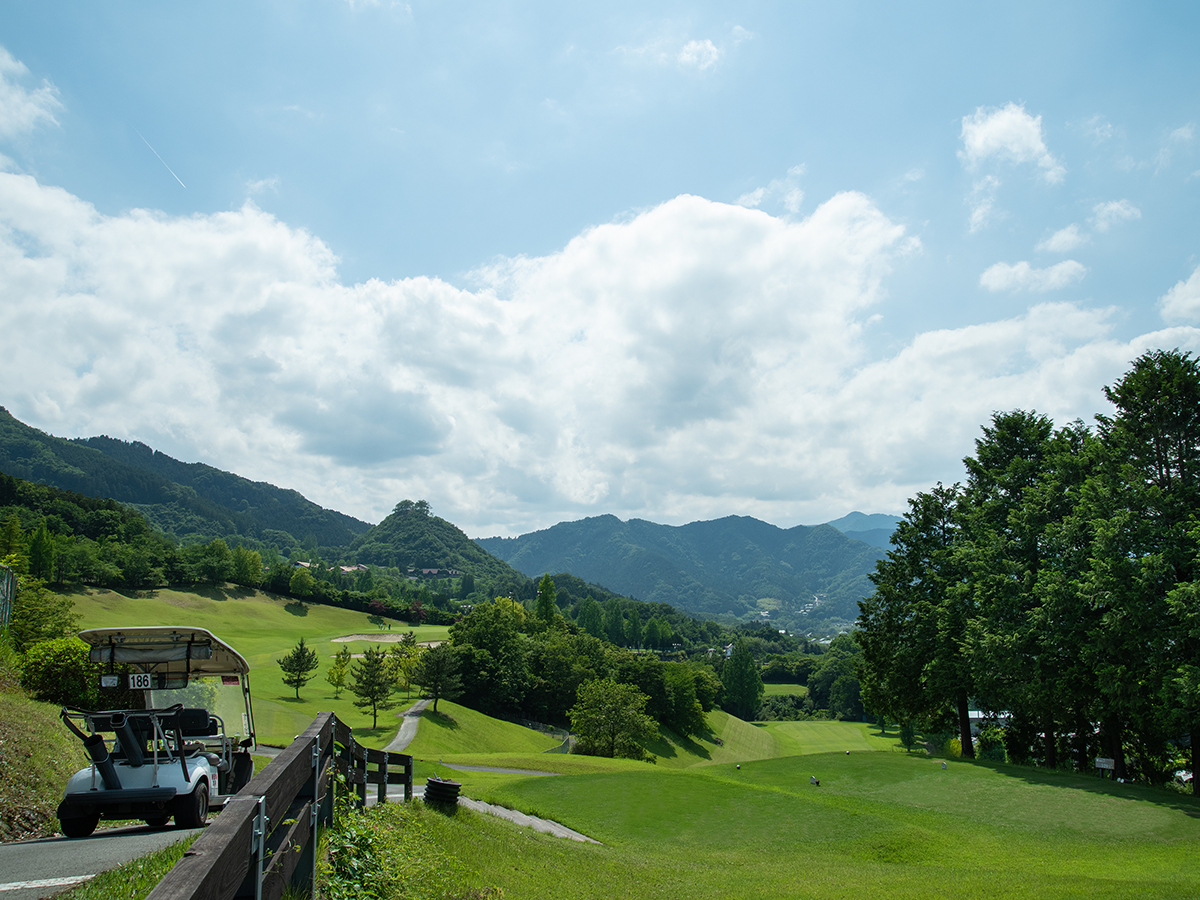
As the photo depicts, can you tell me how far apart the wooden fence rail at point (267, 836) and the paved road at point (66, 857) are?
8.44ft

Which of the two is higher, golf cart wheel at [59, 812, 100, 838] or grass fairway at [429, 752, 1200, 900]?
golf cart wheel at [59, 812, 100, 838]

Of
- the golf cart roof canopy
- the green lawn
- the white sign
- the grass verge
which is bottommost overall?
the green lawn

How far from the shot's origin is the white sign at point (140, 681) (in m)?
11.2

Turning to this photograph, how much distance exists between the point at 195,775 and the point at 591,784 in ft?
67.9

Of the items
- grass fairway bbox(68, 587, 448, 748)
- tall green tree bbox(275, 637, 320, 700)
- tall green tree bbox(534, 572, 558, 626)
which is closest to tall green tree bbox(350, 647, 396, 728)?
grass fairway bbox(68, 587, 448, 748)

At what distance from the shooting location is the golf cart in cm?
895

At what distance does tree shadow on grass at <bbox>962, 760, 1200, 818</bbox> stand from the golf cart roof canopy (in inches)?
1213

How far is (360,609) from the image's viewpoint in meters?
124

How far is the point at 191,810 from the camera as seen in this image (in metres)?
9.39

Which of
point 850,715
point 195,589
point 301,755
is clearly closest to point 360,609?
point 195,589

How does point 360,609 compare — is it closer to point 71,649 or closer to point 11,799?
point 71,649

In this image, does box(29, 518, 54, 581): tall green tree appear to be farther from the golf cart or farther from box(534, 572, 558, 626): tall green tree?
the golf cart

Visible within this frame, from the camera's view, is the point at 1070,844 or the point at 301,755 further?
the point at 1070,844

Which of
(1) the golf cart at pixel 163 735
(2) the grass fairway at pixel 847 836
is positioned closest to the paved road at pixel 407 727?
(2) the grass fairway at pixel 847 836
